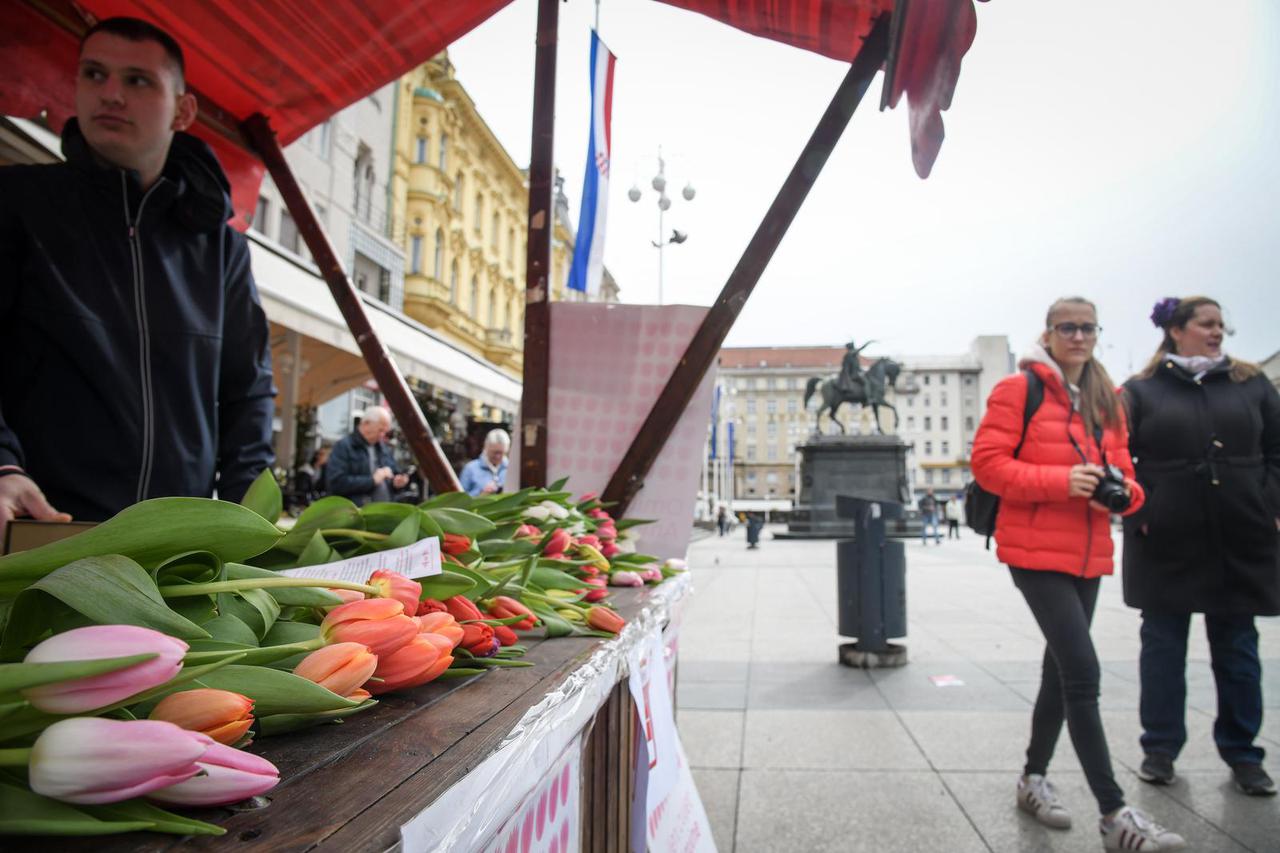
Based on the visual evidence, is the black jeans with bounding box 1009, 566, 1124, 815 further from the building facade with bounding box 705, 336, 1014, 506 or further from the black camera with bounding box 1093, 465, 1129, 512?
the building facade with bounding box 705, 336, 1014, 506

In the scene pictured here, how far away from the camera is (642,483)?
2.51 metres

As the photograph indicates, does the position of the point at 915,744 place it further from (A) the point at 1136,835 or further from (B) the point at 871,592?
(B) the point at 871,592

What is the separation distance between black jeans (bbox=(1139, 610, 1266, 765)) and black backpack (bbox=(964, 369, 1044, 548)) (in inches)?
31.9

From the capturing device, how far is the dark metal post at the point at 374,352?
2.49 m

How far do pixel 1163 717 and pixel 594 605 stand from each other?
284cm

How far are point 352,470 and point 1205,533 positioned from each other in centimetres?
547

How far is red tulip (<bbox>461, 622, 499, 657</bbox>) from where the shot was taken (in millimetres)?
965

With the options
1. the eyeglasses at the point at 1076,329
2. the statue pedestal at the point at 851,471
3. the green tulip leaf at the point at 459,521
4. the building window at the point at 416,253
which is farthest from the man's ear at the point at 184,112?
the building window at the point at 416,253

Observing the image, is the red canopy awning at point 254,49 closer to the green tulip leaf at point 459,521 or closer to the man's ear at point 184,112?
the man's ear at point 184,112

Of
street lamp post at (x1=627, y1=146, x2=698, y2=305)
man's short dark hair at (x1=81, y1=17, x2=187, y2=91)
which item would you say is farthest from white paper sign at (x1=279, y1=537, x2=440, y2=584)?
street lamp post at (x1=627, y1=146, x2=698, y2=305)

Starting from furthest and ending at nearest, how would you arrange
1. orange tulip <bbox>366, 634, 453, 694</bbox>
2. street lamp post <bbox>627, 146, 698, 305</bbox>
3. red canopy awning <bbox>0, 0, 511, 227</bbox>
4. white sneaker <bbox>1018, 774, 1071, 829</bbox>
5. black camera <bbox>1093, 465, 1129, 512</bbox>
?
1. street lamp post <bbox>627, 146, 698, 305</bbox>
2. white sneaker <bbox>1018, 774, 1071, 829</bbox>
3. black camera <bbox>1093, 465, 1129, 512</bbox>
4. red canopy awning <bbox>0, 0, 511, 227</bbox>
5. orange tulip <bbox>366, 634, 453, 694</bbox>

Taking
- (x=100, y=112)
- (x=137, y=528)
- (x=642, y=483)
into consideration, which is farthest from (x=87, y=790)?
(x=642, y=483)

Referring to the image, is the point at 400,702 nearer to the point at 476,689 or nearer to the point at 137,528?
the point at 476,689

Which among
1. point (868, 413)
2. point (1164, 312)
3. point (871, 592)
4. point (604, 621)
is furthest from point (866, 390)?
point (868, 413)
